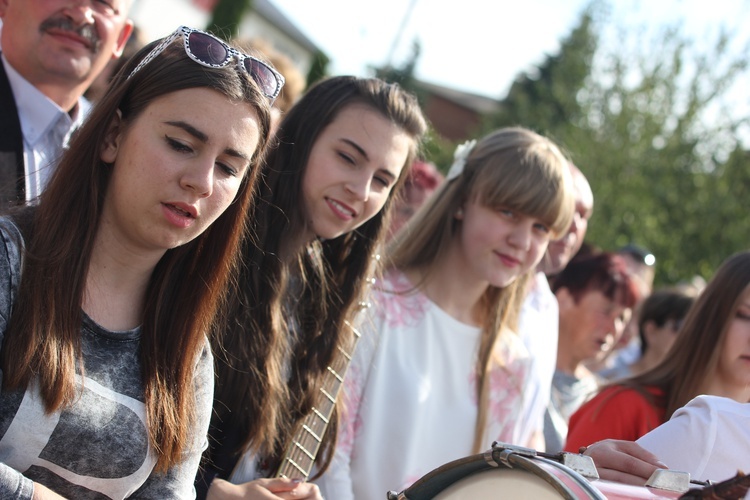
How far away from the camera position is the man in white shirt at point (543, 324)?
12.5ft

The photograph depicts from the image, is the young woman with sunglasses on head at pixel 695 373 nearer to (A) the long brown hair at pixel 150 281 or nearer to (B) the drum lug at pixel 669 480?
(B) the drum lug at pixel 669 480

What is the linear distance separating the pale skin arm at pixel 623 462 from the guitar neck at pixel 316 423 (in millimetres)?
1020

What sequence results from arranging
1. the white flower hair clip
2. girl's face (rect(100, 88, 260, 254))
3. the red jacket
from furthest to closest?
the white flower hair clip → the red jacket → girl's face (rect(100, 88, 260, 254))

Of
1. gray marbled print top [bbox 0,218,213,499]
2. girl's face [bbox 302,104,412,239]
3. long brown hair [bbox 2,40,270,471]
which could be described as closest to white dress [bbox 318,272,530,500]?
girl's face [bbox 302,104,412,239]

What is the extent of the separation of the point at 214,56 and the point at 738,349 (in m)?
2.17

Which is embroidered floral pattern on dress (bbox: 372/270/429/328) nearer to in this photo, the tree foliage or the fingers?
the fingers

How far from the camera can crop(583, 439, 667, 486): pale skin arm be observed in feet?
6.47

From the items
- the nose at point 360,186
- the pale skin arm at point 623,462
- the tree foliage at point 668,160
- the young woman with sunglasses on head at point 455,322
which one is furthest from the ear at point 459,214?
the tree foliage at point 668,160

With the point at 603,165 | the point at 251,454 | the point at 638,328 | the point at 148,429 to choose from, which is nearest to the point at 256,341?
the point at 251,454

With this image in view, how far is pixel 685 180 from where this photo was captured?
1989 centimetres

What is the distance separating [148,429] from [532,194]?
2003 mm

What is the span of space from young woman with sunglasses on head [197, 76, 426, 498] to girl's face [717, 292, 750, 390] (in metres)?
1.30

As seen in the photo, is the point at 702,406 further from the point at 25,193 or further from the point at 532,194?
the point at 25,193

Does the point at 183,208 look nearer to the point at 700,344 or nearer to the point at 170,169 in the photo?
the point at 170,169
